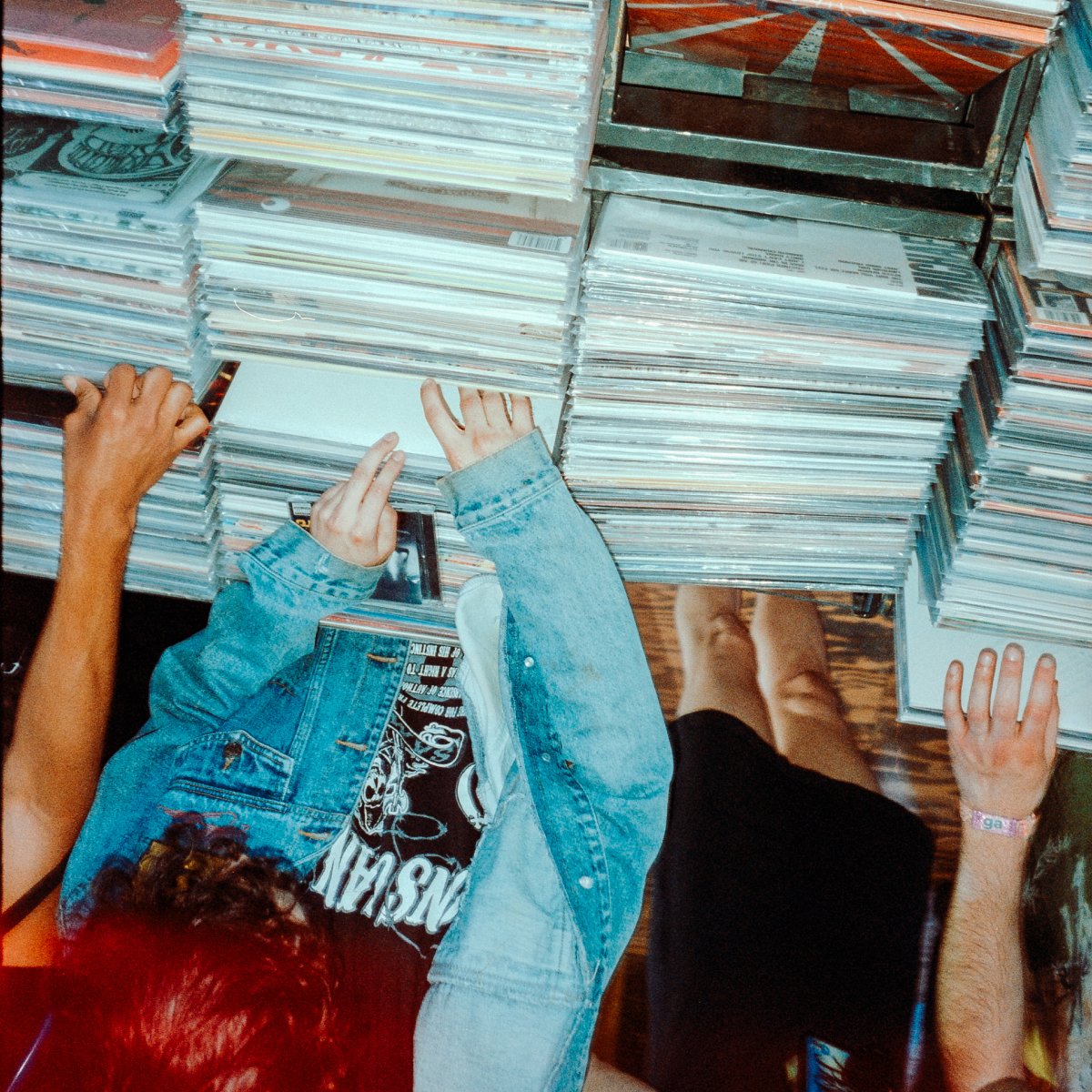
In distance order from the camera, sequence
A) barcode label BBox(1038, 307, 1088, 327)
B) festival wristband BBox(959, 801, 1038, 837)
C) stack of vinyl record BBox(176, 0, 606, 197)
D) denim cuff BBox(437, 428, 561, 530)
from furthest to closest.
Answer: festival wristband BBox(959, 801, 1038, 837) < denim cuff BBox(437, 428, 561, 530) < barcode label BBox(1038, 307, 1088, 327) < stack of vinyl record BBox(176, 0, 606, 197)

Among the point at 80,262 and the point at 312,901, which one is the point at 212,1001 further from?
the point at 80,262

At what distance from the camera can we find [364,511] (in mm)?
1234

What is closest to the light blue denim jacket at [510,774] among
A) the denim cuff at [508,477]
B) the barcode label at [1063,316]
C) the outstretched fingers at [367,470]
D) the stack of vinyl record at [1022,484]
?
the denim cuff at [508,477]

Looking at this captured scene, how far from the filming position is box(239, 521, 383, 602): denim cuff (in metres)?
1.27

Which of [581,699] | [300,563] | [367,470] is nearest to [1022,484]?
[581,699]

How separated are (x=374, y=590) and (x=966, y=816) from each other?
104cm

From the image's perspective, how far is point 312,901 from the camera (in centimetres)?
133

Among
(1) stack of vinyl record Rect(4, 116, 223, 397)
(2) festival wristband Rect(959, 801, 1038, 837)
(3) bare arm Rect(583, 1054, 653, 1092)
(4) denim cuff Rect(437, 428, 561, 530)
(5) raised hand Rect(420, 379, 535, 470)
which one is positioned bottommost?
(3) bare arm Rect(583, 1054, 653, 1092)

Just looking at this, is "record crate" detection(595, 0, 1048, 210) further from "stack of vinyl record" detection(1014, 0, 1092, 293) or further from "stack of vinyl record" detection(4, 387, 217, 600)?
"stack of vinyl record" detection(4, 387, 217, 600)

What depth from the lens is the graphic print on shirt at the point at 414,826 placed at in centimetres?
133

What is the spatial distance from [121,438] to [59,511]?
240 mm

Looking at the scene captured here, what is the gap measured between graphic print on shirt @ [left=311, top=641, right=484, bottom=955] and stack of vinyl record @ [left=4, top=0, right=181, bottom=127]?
95cm

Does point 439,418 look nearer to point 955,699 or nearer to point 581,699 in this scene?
point 581,699

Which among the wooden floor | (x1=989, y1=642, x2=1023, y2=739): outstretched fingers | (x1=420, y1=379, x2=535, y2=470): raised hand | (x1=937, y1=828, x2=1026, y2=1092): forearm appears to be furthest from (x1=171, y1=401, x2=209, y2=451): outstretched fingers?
(x1=937, y1=828, x2=1026, y2=1092): forearm
